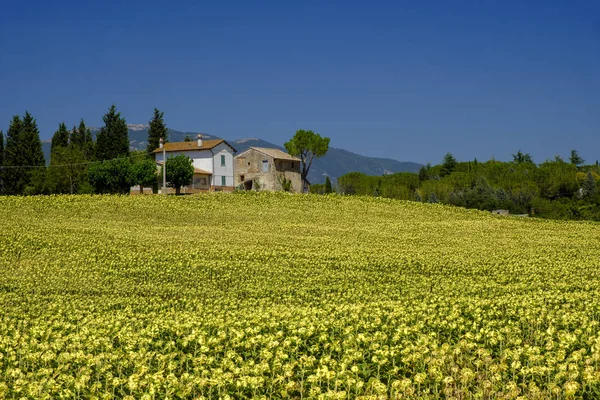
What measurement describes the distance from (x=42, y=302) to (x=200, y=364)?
11082 mm

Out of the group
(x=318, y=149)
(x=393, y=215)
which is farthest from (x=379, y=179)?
(x=393, y=215)

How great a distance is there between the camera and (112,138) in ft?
311

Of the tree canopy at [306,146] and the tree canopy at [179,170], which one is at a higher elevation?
the tree canopy at [306,146]

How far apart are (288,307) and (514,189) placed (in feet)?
308

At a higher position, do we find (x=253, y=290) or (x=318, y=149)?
(x=318, y=149)

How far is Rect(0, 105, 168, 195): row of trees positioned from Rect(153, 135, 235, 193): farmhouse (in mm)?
6228

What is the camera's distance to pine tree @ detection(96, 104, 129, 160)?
93.0 m

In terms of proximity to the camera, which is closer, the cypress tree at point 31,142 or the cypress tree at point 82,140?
the cypress tree at point 31,142

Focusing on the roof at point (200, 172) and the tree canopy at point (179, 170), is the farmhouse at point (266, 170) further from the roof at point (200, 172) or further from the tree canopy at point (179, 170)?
the tree canopy at point (179, 170)

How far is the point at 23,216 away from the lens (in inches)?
1813

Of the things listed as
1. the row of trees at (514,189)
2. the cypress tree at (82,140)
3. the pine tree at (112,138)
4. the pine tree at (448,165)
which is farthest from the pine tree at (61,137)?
the pine tree at (448,165)

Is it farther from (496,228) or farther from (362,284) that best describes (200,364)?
(496,228)

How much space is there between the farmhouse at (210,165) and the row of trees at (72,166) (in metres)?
6.23

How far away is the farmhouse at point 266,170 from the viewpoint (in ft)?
293
